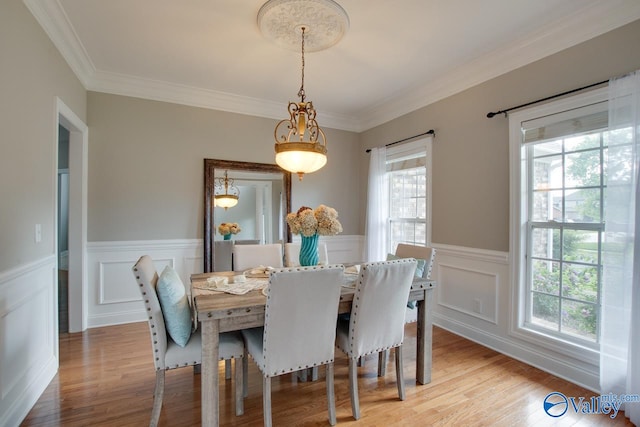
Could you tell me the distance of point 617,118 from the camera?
6.71ft

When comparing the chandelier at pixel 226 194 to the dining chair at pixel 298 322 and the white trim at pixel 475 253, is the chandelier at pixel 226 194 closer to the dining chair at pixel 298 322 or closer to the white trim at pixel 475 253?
the dining chair at pixel 298 322

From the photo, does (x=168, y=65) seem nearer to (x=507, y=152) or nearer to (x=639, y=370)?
(x=507, y=152)

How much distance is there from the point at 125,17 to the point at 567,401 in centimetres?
417

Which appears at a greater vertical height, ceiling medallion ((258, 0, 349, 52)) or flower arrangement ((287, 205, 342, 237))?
ceiling medallion ((258, 0, 349, 52))

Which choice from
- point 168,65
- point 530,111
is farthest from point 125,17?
point 530,111

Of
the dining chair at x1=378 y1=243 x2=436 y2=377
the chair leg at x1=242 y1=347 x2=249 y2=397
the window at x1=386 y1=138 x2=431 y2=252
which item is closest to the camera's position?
the chair leg at x1=242 y1=347 x2=249 y2=397

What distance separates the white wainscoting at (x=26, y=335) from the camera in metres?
1.73

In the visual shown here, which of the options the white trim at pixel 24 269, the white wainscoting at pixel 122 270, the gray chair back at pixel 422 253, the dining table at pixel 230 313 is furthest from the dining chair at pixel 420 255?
the white trim at pixel 24 269

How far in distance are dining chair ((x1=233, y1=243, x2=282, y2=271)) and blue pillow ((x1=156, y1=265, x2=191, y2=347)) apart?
100cm

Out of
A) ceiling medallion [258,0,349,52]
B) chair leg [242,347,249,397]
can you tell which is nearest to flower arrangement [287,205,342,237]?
chair leg [242,347,249,397]

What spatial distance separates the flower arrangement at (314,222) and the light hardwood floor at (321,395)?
1.13 meters

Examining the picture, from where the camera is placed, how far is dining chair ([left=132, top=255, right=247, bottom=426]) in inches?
66.9

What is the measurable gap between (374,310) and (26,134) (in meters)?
2.44

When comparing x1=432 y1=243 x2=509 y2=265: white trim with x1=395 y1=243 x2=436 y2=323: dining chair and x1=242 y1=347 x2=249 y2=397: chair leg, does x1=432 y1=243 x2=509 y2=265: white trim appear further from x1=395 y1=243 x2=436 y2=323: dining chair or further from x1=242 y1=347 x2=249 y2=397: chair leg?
x1=242 y1=347 x2=249 y2=397: chair leg
